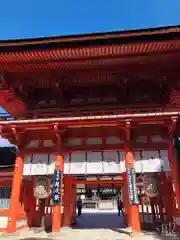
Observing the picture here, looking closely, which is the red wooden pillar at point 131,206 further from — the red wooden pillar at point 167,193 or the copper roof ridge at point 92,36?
the copper roof ridge at point 92,36

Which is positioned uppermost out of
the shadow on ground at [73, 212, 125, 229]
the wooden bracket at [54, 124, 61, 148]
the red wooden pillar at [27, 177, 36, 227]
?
the wooden bracket at [54, 124, 61, 148]

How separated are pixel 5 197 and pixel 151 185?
809 centimetres

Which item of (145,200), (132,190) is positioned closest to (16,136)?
(132,190)

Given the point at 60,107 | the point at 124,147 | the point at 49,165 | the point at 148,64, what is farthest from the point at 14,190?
the point at 148,64

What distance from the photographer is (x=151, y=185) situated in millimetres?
10320

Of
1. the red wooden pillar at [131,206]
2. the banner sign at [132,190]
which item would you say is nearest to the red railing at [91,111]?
the red wooden pillar at [131,206]

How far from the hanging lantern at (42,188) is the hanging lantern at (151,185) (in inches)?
194

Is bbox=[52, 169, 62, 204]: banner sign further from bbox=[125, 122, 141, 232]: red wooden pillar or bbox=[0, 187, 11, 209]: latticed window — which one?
bbox=[0, 187, 11, 209]: latticed window

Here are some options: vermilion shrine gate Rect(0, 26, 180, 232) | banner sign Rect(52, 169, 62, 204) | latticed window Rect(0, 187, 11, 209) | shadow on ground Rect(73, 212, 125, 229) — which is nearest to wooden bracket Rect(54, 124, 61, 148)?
vermilion shrine gate Rect(0, 26, 180, 232)

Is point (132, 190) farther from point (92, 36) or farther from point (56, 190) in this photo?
point (92, 36)

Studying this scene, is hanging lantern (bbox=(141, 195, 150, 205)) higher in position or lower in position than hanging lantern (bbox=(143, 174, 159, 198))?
lower

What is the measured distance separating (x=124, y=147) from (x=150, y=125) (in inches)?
70.7

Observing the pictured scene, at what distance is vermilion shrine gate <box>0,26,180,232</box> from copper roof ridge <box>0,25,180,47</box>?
0.05 meters

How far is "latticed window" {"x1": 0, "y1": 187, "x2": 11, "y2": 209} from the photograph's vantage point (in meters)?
11.6
